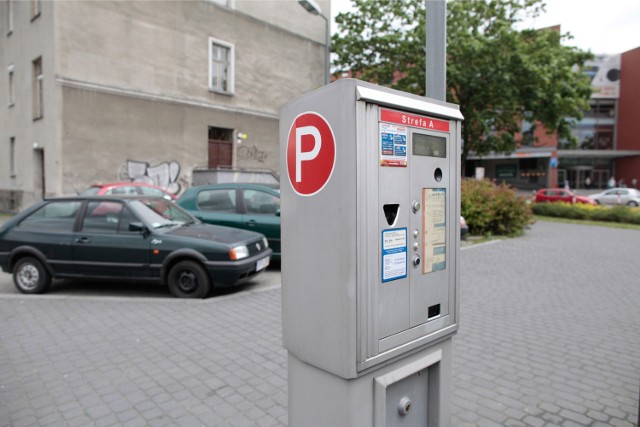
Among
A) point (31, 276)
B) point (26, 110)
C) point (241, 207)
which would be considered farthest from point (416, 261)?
point (26, 110)

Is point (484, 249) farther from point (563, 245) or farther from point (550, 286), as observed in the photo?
point (550, 286)

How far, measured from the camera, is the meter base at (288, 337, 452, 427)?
7.09 feet

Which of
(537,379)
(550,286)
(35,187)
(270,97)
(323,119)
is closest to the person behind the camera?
(323,119)

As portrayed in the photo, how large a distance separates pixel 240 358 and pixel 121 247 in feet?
10.1

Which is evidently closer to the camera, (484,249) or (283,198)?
(283,198)

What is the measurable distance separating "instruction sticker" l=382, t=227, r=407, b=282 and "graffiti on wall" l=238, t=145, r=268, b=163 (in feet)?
68.6

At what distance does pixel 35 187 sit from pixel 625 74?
181ft

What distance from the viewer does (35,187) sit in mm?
19172

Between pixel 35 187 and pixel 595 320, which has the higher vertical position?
pixel 35 187

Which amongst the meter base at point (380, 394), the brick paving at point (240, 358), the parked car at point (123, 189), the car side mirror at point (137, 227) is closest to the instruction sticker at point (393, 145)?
the meter base at point (380, 394)

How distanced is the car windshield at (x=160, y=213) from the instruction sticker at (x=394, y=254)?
516cm

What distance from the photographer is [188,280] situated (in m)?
6.49

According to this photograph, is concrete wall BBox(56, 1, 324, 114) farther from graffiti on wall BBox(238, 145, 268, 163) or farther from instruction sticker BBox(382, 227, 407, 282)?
instruction sticker BBox(382, 227, 407, 282)

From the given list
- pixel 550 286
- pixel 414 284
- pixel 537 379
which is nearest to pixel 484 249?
pixel 550 286
